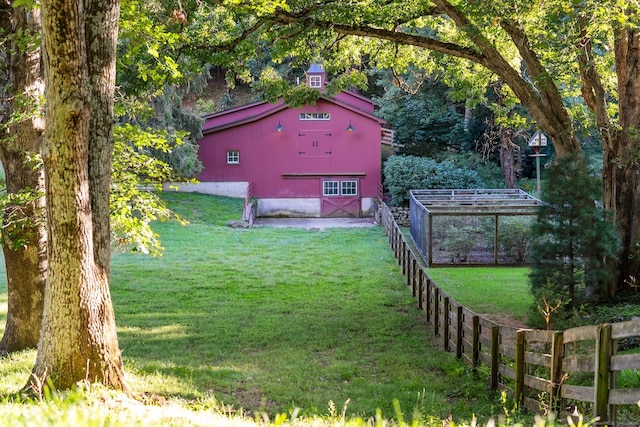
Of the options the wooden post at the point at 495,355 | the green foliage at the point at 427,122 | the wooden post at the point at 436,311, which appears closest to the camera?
the wooden post at the point at 495,355

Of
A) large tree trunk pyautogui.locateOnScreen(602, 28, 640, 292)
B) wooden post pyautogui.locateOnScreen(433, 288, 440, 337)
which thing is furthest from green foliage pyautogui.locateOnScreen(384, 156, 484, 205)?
wooden post pyautogui.locateOnScreen(433, 288, 440, 337)

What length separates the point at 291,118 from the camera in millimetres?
36281

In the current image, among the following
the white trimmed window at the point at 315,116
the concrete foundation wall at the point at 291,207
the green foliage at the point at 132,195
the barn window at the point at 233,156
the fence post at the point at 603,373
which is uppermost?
the white trimmed window at the point at 315,116

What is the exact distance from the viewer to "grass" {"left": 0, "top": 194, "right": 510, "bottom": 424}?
7.29m

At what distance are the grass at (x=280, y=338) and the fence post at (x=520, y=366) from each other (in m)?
0.34

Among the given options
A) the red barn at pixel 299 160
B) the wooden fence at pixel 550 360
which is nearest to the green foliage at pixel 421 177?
the red barn at pixel 299 160

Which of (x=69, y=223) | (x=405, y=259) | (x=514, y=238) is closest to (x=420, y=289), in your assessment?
(x=405, y=259)

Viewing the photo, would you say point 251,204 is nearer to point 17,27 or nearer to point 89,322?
point 17,27

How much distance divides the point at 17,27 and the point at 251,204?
25442 mm

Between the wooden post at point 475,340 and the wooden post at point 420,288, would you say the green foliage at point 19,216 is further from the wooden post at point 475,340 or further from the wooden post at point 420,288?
the wooden post at point 420,288

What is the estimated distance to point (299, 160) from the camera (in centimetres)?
3656

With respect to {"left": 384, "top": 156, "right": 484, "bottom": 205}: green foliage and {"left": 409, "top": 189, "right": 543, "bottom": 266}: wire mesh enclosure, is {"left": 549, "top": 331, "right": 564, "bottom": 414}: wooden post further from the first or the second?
{"left": 384, "top": 156, "right": 484, "bottom": 205}: green foliage

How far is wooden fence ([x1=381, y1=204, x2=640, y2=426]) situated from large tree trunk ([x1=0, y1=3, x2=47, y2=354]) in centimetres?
587

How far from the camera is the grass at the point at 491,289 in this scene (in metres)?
13.4
